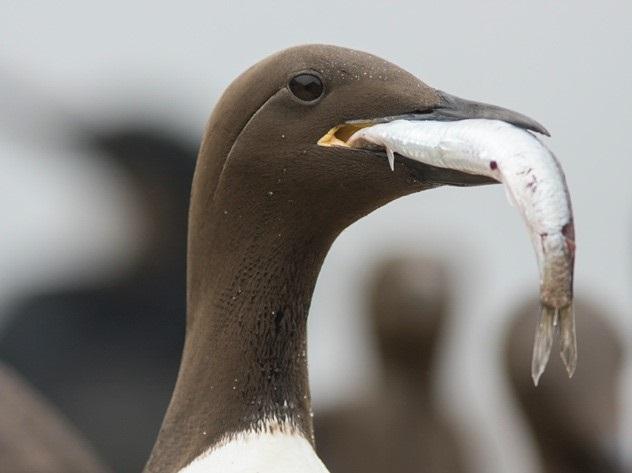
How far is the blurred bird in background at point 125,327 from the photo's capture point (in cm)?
1030

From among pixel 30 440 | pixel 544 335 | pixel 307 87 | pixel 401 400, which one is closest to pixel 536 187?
pixel 544 335

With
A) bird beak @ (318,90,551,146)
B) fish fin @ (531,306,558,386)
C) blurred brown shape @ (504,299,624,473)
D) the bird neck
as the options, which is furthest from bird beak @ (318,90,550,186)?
blurred brown shape @ (504,299,624,473)

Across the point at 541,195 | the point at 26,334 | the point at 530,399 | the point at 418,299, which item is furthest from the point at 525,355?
the point at 541,195

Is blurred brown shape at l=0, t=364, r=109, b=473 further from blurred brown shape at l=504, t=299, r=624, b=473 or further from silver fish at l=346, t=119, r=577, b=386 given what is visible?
silver fish at l=346, t=119, r=577, b=386

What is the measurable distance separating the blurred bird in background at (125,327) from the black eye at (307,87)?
600 centimetres

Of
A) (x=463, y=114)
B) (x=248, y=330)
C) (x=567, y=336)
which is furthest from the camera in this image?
(x=248, y=330)

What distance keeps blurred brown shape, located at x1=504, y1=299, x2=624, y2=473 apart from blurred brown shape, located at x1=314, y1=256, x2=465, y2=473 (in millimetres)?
433

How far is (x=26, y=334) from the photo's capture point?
10.8m

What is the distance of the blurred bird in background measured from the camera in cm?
1030

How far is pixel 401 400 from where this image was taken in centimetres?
995

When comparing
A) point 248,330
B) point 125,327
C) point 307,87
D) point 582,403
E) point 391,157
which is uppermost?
point 307,87

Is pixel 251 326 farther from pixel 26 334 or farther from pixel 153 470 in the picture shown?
pixel 26 334

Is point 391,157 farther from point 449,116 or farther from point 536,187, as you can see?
point 536,187

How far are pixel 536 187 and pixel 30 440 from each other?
3.53 metres
